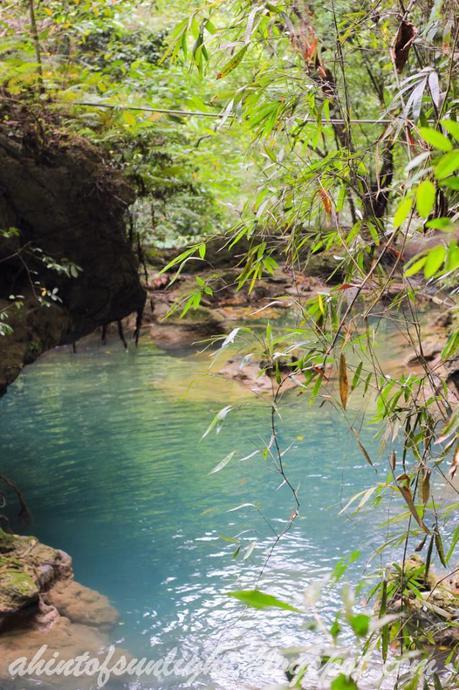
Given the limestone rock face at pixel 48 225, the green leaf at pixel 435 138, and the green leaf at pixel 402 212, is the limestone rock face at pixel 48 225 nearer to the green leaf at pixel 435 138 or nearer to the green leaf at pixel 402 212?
the green leaf at pixel 402 212

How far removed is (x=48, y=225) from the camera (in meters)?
5.89

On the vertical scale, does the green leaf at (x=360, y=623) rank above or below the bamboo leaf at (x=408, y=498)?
above

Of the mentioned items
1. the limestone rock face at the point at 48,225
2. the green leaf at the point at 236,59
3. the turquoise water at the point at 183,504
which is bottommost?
the turquoise water at the point at 183,504

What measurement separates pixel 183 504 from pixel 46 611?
87.3 inches

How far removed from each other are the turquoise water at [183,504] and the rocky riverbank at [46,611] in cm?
20

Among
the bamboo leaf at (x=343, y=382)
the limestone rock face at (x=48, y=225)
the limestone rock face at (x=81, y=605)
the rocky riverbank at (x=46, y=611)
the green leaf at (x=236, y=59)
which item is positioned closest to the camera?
the bamboo leaf at (x=343, y=382)

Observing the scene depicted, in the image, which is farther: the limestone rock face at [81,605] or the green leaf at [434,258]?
the limestone rock face at [81,605]

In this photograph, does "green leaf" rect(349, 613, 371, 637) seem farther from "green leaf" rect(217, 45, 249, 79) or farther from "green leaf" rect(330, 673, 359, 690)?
"green leaf" rect(217, 45, 249, 79)

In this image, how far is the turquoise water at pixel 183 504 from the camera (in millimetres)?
4309

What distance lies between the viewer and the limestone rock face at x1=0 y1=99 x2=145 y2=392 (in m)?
5.61

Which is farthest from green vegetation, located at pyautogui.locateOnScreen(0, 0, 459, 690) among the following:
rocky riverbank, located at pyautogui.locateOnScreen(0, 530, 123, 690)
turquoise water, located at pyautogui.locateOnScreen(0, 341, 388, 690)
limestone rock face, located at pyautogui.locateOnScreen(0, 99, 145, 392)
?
limestone rock face, located at pyautogui.locateOnScreen(0, 99, 145, 392)

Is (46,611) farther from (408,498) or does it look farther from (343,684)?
(343,684)

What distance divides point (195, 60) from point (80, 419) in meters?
7.91

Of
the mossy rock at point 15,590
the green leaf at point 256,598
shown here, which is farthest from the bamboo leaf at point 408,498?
the mossy rock at point 15,590
